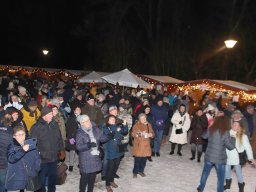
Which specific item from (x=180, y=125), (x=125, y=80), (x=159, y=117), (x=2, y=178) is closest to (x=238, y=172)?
(x=180, y=125)

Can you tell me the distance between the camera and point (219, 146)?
23.4 feet

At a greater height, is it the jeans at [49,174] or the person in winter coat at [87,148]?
the person in winter coat at [87,148]

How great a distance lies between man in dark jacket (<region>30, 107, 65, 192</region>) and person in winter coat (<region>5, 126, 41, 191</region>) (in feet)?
2.31

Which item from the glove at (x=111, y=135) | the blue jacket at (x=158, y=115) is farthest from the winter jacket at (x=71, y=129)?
the blue jacket at (x=158, y=115)

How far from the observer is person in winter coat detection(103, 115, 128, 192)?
7.22 m

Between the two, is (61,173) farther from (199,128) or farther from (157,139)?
(199,128)

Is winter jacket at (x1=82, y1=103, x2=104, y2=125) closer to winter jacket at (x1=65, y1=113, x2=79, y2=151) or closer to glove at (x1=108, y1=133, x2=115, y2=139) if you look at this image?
winter jacket at (x1=65, y1=113, x2=79, y2=151)

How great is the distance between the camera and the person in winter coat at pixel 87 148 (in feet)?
20.2

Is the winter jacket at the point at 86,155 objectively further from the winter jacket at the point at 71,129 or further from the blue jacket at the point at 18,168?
the winter jacket at the point at 71,129

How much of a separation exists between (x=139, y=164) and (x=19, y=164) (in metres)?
4.04

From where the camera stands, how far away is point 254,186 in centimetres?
875

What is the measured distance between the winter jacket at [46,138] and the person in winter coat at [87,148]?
0.41 meters

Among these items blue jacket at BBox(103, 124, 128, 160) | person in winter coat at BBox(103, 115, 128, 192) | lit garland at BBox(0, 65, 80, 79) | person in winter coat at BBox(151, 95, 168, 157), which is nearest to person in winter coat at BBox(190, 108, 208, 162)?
person in winter coat at BBox(151, 95, 168, 157)

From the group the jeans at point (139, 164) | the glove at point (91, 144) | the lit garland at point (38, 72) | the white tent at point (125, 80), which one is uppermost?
the lit garland at point (38, 72)
